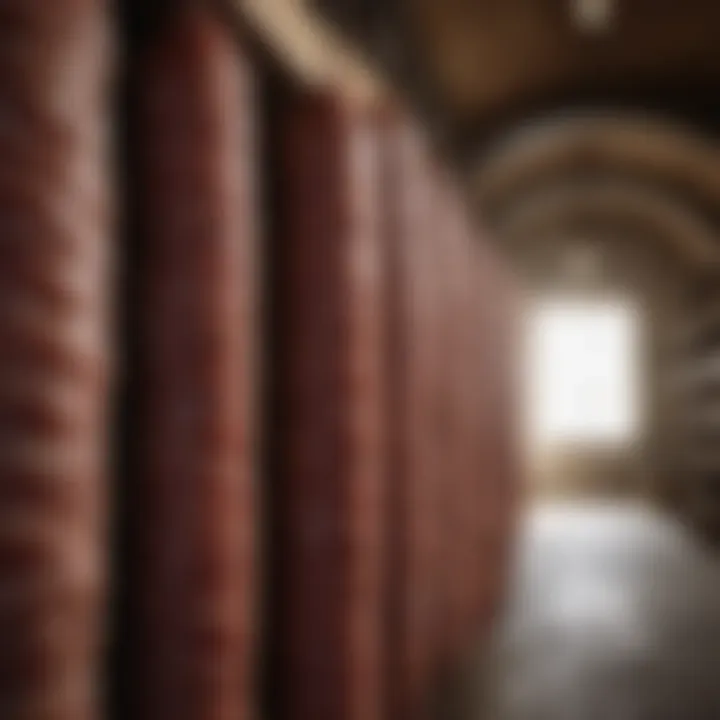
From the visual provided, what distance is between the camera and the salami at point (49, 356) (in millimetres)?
1145

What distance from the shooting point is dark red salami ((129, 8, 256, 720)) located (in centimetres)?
170

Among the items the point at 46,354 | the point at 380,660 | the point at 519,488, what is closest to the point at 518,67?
the point at 519,488

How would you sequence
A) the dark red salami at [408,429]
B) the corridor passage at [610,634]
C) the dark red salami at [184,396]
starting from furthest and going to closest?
the corridor passage at [610,634]
the dark red salami at [408,429]
the dark red salami at [184,396]

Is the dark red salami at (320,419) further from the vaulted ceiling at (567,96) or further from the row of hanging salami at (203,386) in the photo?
the vaulted ceiling at (567,96)

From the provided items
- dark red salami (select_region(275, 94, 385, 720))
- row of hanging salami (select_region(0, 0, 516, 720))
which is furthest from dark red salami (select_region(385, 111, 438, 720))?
dark red salami (select_region(275, 94, 385, 720))

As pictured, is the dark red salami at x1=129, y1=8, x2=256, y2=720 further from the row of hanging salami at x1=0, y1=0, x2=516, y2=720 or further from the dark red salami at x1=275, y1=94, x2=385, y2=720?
the dark red salami at x1=275, y1=94, x2=385, y2=720

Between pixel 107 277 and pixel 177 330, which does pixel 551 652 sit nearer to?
pixel 177 330

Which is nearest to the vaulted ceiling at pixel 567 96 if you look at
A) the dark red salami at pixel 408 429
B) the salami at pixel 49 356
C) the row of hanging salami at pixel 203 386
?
the dark red salami at pixel 408 429

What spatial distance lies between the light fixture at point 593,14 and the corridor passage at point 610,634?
3236mm

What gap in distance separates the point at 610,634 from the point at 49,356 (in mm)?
4145

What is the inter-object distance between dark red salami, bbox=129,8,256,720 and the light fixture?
195 inches

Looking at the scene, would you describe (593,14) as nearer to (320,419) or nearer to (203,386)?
(320,419)

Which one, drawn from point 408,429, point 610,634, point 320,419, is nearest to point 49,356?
point 320,419

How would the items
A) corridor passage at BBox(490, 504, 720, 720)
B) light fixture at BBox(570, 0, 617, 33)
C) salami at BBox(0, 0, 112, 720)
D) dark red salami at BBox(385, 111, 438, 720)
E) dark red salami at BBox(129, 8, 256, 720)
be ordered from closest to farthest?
1. salami at BBox(0, 0, 112, 720)
2. dark red salami at BBox(129, 8, 256, 720)
3. dark red salami at BBox(385, 111, 438, 720)
4. corridor passage at BBox(490, 504, 720, 720)
5. light fixture at BBox(570, 0, 617, 33)
